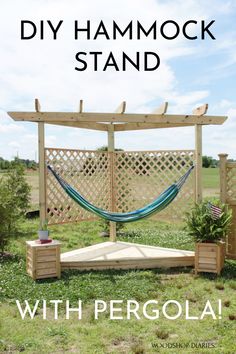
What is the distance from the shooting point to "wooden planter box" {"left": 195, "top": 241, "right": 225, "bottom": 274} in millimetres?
4434

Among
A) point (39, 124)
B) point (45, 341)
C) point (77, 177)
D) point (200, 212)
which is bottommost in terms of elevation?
point (45, 341)

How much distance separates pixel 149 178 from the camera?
20.0 ft

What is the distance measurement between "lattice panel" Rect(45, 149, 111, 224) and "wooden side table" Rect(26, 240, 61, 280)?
2.51 ft

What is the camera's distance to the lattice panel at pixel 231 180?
4.97 meters

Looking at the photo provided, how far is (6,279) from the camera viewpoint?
4273 mm

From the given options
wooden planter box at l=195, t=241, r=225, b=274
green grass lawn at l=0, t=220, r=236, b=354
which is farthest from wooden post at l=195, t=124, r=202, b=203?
green grass lawn at l=0, t=220, r=236, b=354

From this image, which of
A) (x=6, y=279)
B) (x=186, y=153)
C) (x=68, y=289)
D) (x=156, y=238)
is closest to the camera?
(x=68, y=289)

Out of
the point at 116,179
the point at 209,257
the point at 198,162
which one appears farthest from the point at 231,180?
the point at 116,179

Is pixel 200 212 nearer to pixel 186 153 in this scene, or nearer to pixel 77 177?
pixel 186 153

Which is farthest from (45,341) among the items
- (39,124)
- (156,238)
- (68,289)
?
(156,238)

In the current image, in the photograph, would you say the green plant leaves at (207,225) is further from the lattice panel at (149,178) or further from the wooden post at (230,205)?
the lattice panel at (149,178)

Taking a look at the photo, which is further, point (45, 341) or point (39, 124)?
point (39, 124)

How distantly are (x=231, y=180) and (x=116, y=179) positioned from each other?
1.94m

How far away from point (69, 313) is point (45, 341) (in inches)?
21.7
